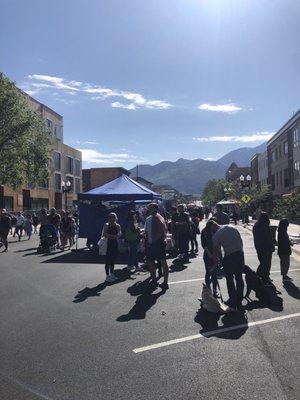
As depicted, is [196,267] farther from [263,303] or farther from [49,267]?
[263,303]

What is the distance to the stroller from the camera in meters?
19.4

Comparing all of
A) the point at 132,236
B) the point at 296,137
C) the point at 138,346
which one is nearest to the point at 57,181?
the point at 296,137

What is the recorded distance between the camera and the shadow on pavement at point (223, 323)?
7008 millimetres

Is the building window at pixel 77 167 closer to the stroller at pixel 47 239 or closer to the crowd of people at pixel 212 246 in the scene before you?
the stroller at pixel 47 239

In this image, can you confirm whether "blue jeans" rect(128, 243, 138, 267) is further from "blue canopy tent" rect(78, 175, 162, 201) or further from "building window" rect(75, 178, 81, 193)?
"building window" rect(75, 178, 81, 193)

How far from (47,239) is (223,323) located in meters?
12.9

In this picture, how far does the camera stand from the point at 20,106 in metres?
33.2

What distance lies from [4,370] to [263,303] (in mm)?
5089

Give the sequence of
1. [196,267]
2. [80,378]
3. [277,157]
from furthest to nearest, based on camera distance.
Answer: [277,157], [196,267], [80,378]

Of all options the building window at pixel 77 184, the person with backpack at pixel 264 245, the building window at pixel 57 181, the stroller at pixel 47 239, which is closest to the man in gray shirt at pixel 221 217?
the person with backpack at pixel 264 245

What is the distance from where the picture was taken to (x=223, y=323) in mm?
7664

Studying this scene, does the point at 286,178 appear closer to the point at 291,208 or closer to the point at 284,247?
the point at 291,208

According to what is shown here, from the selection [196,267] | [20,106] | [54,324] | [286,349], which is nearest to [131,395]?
[286,349]

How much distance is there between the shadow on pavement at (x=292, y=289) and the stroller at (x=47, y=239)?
34.7ft
